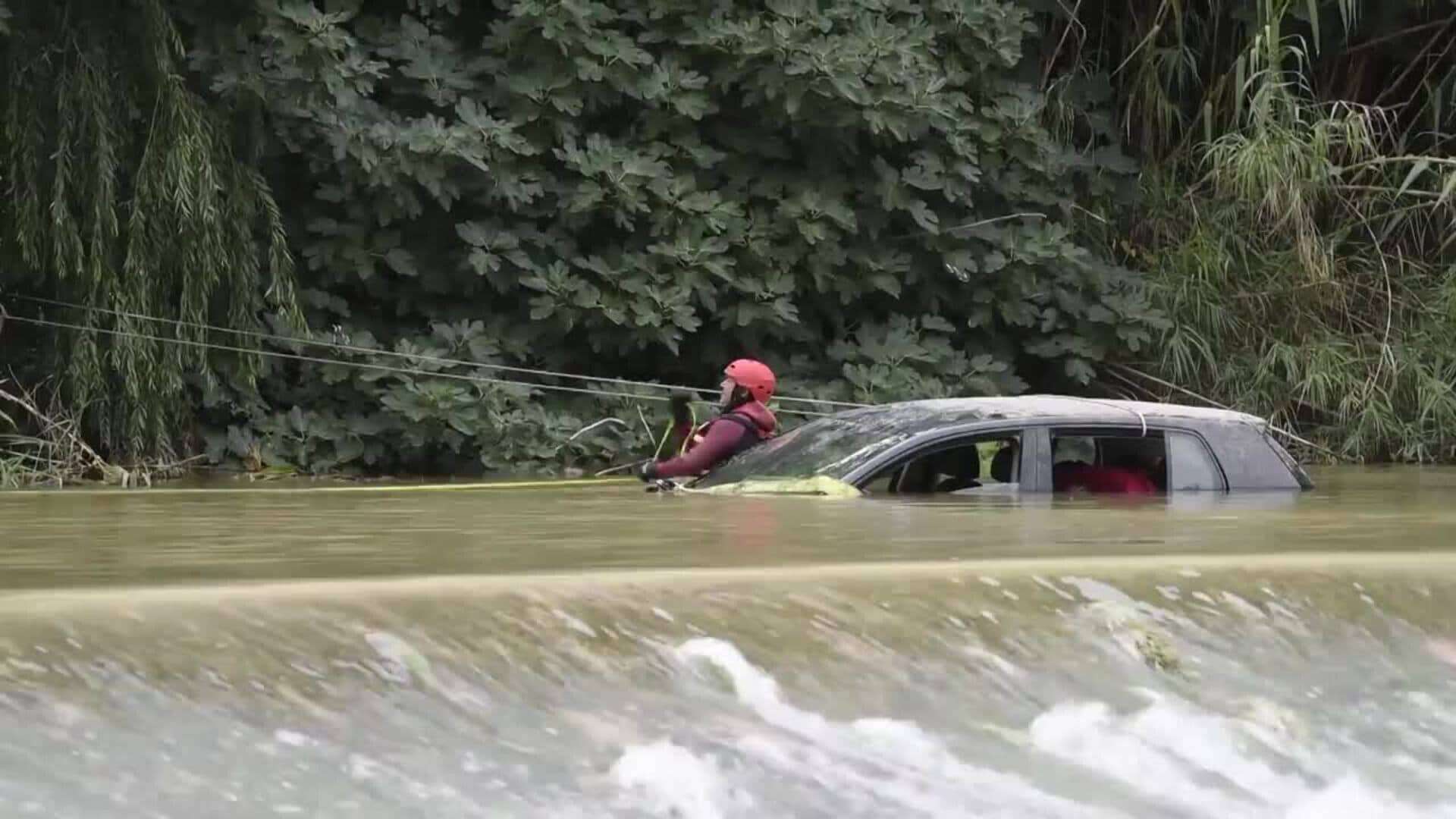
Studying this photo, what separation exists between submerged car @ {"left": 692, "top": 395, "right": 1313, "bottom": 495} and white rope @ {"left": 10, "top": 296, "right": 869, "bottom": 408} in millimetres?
3270

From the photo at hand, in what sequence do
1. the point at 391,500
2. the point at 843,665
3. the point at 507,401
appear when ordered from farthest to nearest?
the point at 507,401 < the point at 391,500 < the point at 843,665

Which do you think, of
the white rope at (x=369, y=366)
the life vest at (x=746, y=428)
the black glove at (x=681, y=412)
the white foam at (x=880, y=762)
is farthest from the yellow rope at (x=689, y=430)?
the white foam at (x=880, y=762)

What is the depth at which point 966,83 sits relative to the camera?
13805 millimetres

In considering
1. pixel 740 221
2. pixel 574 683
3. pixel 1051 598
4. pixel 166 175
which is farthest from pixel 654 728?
pixel 740 221

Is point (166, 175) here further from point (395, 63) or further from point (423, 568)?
point (423, 568)

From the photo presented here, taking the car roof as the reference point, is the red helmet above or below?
above

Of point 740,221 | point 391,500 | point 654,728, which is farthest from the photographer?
point 740,221

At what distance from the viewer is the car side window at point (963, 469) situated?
27.2 ft

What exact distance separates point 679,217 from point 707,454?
3.86m

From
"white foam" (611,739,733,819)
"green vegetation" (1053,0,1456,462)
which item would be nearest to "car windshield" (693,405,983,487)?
"white foam" (611,739,733,819)

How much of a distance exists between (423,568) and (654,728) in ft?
4.69

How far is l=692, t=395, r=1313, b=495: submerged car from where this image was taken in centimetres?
827

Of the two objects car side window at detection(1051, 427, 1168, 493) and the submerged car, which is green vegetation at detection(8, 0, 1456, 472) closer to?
the submerged car

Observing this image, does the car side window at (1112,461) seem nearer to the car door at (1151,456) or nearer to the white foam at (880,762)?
the car door at (1151,456)
